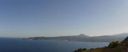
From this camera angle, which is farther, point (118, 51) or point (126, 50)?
point (118, 51)

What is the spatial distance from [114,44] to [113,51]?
3.02 metres

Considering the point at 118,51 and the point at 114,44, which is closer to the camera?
the point at 118,51

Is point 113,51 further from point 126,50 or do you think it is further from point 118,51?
point 126,50

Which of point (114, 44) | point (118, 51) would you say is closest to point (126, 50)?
point (118, 51)

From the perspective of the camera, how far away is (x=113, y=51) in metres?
10.8

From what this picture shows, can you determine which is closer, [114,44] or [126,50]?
[126,50]

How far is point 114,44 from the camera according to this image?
A: 13414 millimetres

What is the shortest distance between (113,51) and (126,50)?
1419 millimetres

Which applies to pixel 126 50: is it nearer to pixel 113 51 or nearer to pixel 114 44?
pixel 113 51

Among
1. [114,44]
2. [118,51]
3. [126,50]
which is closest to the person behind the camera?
[126,50]

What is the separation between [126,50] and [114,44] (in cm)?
376

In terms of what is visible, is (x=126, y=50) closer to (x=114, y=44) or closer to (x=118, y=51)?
(x=118, y=51)

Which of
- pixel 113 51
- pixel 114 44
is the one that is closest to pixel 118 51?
pixel 113 51

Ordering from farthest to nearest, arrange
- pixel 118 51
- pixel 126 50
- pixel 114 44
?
pixel 114 44, pixel 118 51, pixel 126 50
